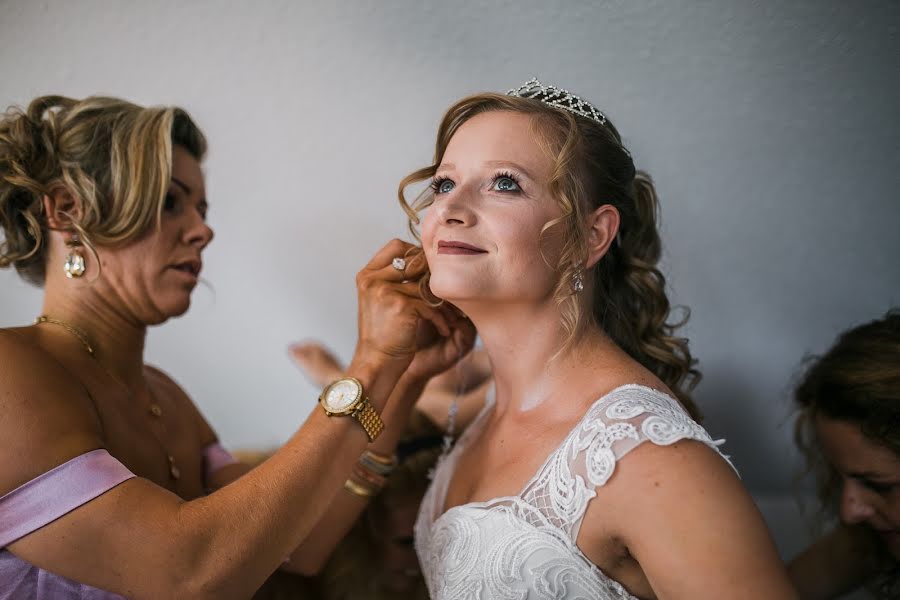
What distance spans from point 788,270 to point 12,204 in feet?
6.08

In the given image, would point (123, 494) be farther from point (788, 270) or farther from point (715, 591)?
point (788, 270)

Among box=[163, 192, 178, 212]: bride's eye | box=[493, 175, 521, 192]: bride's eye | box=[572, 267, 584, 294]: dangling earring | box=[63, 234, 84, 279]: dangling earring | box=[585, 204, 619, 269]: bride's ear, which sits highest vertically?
box=[493, 175, 521, 192]: bride's eye

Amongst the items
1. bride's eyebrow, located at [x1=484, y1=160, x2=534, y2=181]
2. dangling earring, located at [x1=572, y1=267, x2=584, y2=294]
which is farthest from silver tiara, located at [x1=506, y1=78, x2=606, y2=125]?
dangling earring, located at [x1=572, y1=267, x2=584, y2=294]

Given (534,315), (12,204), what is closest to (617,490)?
(534,315)

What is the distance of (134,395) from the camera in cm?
163

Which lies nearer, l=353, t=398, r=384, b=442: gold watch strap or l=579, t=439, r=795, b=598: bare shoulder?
l=579, t=439, r=795, b=598: bare shoulder

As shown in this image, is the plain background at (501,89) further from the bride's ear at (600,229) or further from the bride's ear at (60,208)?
the bride's ear at (60,208)

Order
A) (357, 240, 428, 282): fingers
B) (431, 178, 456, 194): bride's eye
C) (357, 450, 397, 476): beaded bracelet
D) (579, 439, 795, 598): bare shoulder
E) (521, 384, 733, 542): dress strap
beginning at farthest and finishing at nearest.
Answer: (357, 450, 397, 476): beaded bracelet < (357, 240, 428, 282): fingers < (431, 178, 456, 194): bride's eye < (521, 384, 733, 542): dress strap < (579, 439, 795, 598): bare shoulder

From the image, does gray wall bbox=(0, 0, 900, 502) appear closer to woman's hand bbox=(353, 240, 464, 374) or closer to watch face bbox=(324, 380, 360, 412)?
woman's hand bbox=(353, 240, 464, 374)

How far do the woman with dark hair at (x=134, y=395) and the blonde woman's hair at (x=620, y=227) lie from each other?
0.34 metres

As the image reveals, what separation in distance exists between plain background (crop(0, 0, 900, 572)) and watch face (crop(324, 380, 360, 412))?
0.79 metres

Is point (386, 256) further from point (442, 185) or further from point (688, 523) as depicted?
point (688, 523)

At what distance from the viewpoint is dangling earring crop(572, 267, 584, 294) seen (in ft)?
4.57

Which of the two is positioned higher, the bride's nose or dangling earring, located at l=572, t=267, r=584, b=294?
the bride's nose
